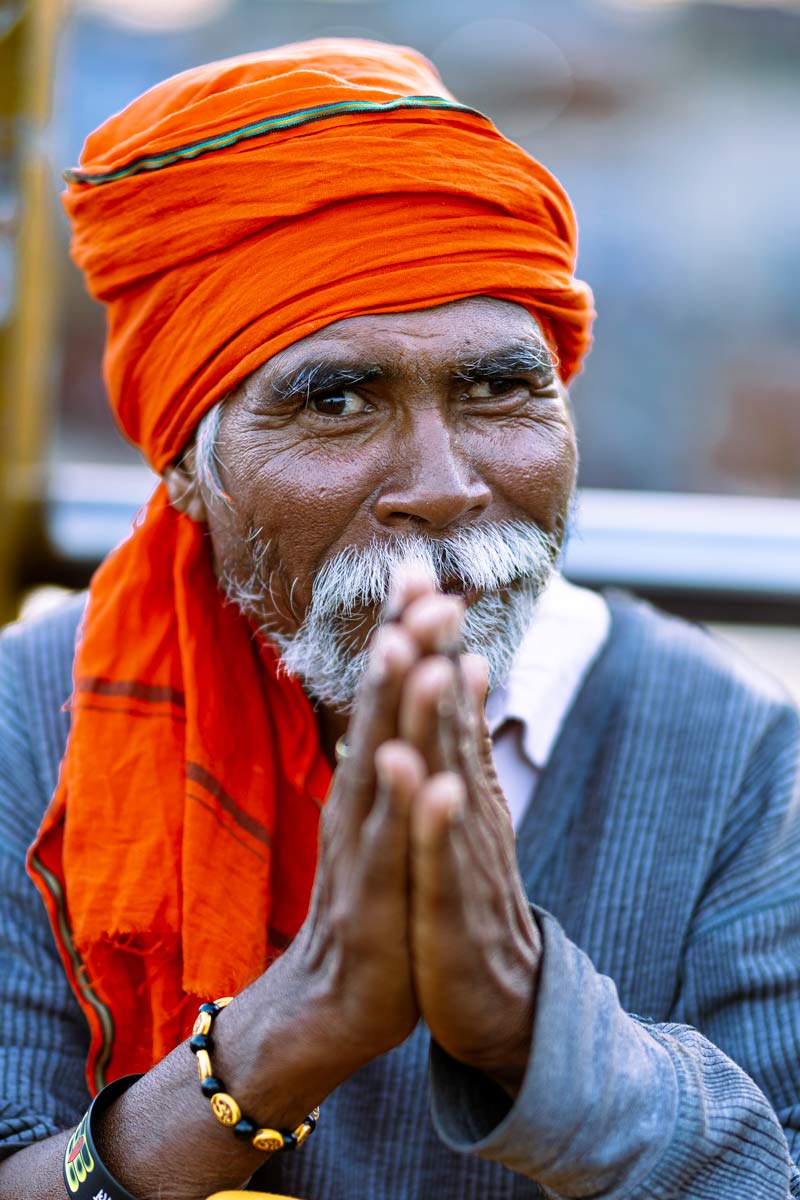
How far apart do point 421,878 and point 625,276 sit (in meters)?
3.31

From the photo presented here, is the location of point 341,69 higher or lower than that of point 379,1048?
higher

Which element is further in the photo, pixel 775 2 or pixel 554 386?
pixel 775 2

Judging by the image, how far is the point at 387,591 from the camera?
1657 millimetres

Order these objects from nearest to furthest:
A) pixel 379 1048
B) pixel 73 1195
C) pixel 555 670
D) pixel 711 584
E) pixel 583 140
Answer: pixel 379 1048, pixel 73 1195, pixel 555 670, pixel 711 584, pixel 583 140

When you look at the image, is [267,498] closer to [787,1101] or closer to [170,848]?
[170,848]

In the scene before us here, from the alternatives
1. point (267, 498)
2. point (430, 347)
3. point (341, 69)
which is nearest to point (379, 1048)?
point (267, 498)

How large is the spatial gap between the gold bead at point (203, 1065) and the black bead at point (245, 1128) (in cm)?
6

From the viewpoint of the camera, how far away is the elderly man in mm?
1646

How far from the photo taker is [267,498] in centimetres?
175

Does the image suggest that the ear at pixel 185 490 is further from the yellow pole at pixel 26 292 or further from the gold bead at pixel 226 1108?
the yellow pole at pixel 26 292

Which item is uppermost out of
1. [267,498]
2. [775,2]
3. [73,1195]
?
[775,2]

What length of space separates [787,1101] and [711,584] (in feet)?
6.13

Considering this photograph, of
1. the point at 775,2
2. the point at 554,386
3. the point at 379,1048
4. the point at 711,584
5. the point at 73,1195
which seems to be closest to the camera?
the point at 379,1048

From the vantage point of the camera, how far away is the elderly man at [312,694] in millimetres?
1646
